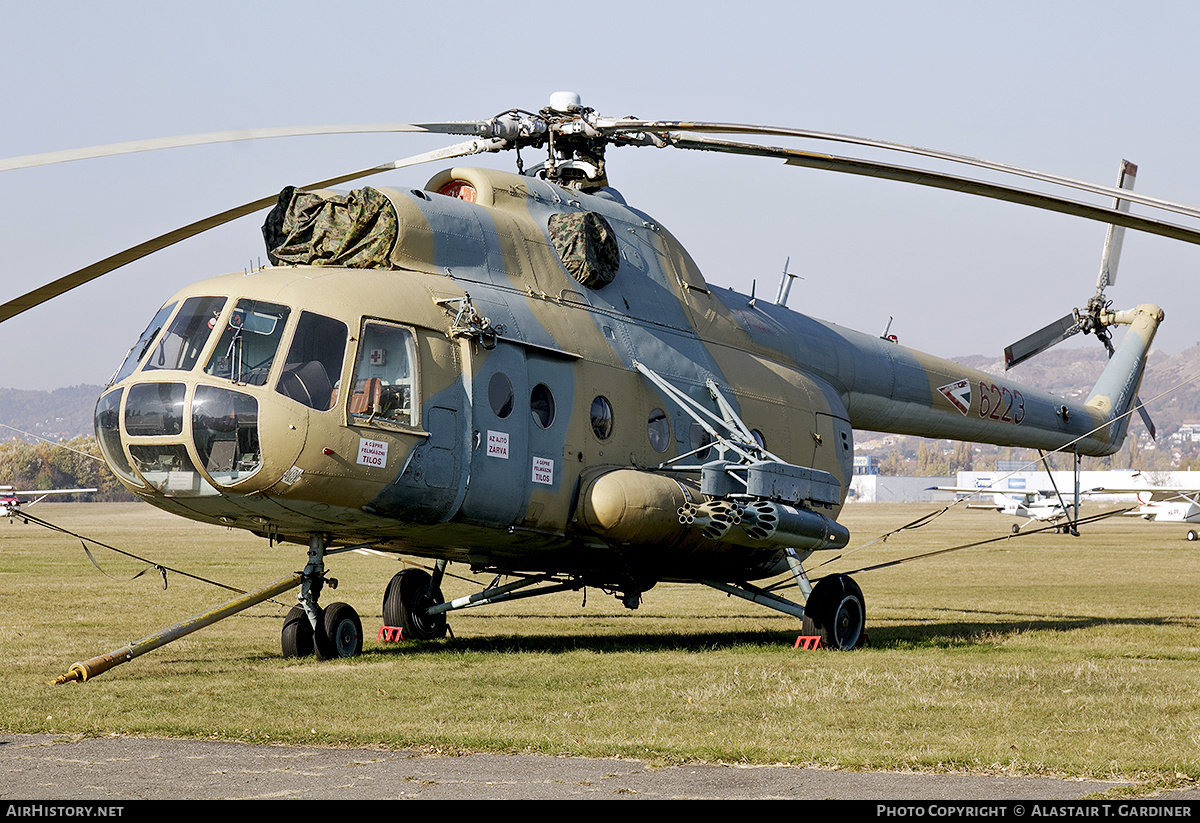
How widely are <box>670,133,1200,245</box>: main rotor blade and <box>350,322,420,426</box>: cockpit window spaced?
4054 millimetres

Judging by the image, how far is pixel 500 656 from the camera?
1308cm

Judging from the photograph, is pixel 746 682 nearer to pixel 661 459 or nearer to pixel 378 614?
pixel 661 459

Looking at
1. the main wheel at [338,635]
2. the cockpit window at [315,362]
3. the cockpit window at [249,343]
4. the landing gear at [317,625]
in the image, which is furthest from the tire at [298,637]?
the cockpit window at [249,343]

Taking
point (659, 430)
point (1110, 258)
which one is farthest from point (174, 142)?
point (1110, 258)

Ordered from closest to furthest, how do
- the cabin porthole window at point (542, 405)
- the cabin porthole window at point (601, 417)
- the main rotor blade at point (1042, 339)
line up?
the cabin porthole window at point (542, 405), the cabin porthole window at point (601, 417), the main rotor blade at point (1042, 339)

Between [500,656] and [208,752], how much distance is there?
560 cm

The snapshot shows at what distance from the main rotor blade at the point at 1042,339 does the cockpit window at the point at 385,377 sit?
1307 cm

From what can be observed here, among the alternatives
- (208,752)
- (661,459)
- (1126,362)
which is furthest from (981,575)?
(208,752)

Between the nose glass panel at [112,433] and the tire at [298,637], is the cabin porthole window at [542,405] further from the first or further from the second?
the nose glass panel at [112,433]

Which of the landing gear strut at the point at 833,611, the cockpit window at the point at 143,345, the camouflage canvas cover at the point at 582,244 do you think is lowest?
the landing gear strut at the point at 833,611

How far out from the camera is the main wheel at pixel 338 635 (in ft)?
39.9

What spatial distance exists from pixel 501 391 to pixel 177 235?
3.37m

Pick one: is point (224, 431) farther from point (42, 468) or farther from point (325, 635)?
point (42, 468)

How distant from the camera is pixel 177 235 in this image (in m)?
11.8
